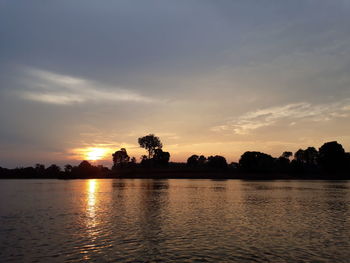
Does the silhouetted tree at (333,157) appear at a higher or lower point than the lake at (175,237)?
higher

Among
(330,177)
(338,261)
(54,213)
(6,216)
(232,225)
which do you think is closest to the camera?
(338,261)

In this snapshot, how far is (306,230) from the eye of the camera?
101ft

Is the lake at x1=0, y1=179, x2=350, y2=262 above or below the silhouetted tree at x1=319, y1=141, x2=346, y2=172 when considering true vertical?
below

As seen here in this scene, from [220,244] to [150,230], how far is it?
904 centimetres

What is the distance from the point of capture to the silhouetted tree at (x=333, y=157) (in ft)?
621

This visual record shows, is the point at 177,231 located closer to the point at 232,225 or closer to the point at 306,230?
the point at 232,225

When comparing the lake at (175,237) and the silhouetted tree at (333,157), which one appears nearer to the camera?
the lake at (175,237)

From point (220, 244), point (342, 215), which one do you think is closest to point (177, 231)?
point (220, 244)

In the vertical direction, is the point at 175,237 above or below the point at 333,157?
below

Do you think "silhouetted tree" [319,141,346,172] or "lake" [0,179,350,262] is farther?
"silhouetted tree" [319,141,346,172]

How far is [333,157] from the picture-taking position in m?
190

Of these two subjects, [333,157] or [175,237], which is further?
[333,157]

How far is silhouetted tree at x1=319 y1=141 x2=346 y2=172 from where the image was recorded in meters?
189

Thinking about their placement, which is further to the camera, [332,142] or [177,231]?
[332,142]
